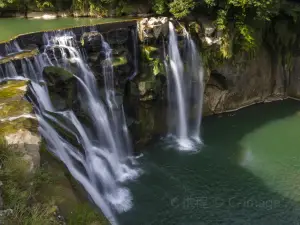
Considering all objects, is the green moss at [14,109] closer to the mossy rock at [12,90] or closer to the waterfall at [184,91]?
the mossy rock at [12,90]

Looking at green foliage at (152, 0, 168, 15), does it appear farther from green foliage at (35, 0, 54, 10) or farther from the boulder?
green foliage at (35, 0, 54, 10)

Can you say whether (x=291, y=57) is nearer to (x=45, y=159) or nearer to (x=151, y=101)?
(x=151, y=101)

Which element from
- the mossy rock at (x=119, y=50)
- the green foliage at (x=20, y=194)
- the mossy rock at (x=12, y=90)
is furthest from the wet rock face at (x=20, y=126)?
the mossy rock at (x=119, y=50)

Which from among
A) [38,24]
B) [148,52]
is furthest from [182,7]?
[38,24]

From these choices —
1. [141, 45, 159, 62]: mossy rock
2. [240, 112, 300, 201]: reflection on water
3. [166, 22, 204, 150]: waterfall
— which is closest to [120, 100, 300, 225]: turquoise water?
[240, 112, 300, 201]: reflection on water

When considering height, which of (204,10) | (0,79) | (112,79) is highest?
(204,10)

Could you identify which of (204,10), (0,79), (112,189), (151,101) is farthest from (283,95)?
(0,79)

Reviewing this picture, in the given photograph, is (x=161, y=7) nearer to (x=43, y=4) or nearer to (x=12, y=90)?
(x=43, y=4)
